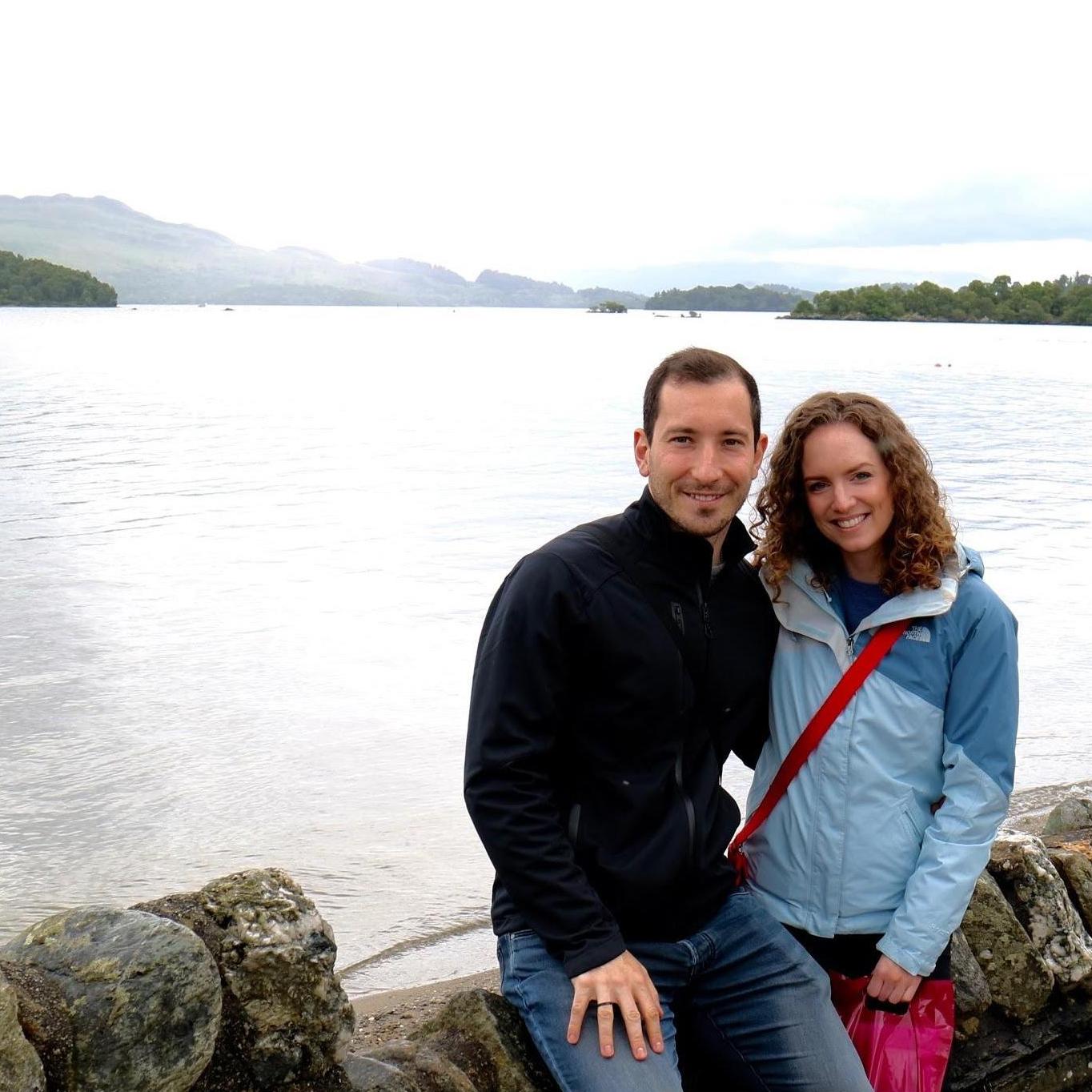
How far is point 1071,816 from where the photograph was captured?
535cm

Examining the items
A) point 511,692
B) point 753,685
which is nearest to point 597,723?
point 511,692

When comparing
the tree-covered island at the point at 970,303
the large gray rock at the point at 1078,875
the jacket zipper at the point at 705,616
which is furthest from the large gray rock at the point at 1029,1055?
the tree-covered island at the point at 970,303

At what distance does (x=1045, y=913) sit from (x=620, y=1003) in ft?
5.23

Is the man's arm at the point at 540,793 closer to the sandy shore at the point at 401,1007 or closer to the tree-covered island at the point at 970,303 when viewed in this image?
the sandy shore at the point at 401,1007

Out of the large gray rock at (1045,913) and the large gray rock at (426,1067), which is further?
the large gray rock at (1045,913)

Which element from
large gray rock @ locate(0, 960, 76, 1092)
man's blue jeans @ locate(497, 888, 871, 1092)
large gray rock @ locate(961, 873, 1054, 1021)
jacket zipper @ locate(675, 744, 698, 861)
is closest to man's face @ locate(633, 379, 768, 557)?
jacket zipper @ locate(675, 744, 698, 861)

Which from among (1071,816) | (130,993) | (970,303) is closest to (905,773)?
(130,993)

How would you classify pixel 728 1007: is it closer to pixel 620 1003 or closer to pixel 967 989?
pixel 620 1003

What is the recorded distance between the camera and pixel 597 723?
10.1 feet

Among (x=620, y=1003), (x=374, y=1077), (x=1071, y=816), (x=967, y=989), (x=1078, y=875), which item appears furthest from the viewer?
(x=1071, y=816)

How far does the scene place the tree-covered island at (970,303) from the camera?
147 m

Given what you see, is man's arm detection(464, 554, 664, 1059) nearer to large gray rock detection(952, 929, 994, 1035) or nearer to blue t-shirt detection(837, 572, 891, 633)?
blue t-shirt detection(837, 572, 891, 633)

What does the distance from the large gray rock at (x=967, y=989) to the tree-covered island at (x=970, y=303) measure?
150m

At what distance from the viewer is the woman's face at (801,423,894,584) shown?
3.38m
